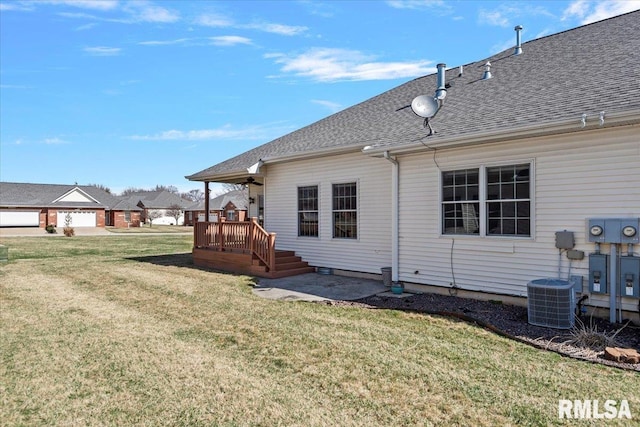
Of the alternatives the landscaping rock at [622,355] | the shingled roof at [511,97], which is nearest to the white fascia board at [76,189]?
the shingled roof at [511,97]

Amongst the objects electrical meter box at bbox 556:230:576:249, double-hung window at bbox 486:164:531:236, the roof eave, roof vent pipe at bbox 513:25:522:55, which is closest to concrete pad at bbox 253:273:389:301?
double-hung window at bbox 486:164:531:236

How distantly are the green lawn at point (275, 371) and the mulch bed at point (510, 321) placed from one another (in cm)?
27

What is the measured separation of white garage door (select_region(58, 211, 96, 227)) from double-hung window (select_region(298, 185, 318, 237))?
42.7 metres

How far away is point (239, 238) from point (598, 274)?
822 cm

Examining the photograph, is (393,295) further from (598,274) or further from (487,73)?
(487,73)

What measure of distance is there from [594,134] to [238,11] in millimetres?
7858

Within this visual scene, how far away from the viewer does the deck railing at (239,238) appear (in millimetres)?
9977

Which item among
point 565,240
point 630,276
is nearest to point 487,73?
point 565,240

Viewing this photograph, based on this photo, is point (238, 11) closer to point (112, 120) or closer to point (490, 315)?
point (490, 315)

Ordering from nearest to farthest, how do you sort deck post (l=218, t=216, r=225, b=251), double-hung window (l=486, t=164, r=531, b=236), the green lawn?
the green lawn
double-hung window (l=486, t=164, r=531, b=236)
deck post (l=218, t=216, r=225, b=251)

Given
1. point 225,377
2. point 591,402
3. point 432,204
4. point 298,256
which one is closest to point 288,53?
point 298,256

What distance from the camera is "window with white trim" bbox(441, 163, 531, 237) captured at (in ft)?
21.5

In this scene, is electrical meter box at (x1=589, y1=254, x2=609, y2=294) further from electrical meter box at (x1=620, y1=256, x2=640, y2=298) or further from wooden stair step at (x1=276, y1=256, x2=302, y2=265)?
wooden stair step at (x1=276, y1=256, x2=302, y2=265)

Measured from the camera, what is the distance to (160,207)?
6147cm
